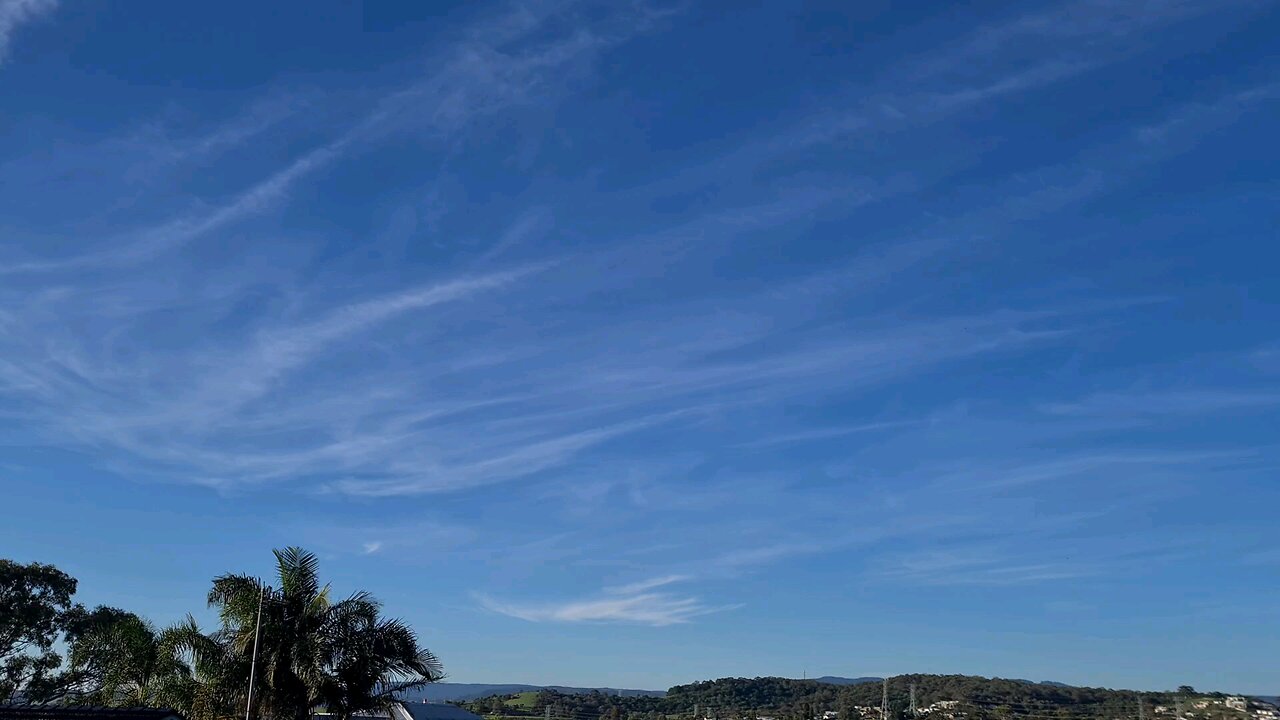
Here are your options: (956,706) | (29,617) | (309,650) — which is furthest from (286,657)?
(956,706)

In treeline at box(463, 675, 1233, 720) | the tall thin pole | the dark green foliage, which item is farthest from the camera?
treeline at box(463, 675, 1233, 720)

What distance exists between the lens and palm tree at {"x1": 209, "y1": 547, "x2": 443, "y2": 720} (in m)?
26.0

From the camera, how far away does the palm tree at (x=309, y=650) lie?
1025 inches

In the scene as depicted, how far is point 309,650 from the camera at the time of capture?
25.9 m

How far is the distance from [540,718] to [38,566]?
11782cm

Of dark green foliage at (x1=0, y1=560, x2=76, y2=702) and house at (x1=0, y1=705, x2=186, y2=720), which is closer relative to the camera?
house at (x1=0, y1=705, x2=186, y2=720)

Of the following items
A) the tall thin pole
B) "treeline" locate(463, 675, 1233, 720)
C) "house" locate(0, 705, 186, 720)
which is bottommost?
"treeline" locate(463, 675, 1233, 720)

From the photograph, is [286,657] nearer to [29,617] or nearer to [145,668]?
[145,668]

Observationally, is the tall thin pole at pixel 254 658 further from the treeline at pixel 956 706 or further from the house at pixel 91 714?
the treeline at pixel 956 706

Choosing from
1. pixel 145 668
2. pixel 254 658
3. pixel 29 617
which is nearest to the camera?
pixel 254 658

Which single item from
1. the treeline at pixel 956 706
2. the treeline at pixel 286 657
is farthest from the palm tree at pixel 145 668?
the treeline at pixel 956 706

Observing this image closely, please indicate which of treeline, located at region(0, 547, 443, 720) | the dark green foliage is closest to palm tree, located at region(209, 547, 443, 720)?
treeline, located at region(0, 547, 443, 720)

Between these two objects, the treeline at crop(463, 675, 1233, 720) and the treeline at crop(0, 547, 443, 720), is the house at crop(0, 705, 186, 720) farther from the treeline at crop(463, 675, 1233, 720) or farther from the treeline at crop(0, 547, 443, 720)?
the treeline at crop(463, 675, 1233, 720)

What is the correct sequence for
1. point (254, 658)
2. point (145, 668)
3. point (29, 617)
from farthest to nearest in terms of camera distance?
point (29, 617) < point (145, 668) < point (254, 658)
